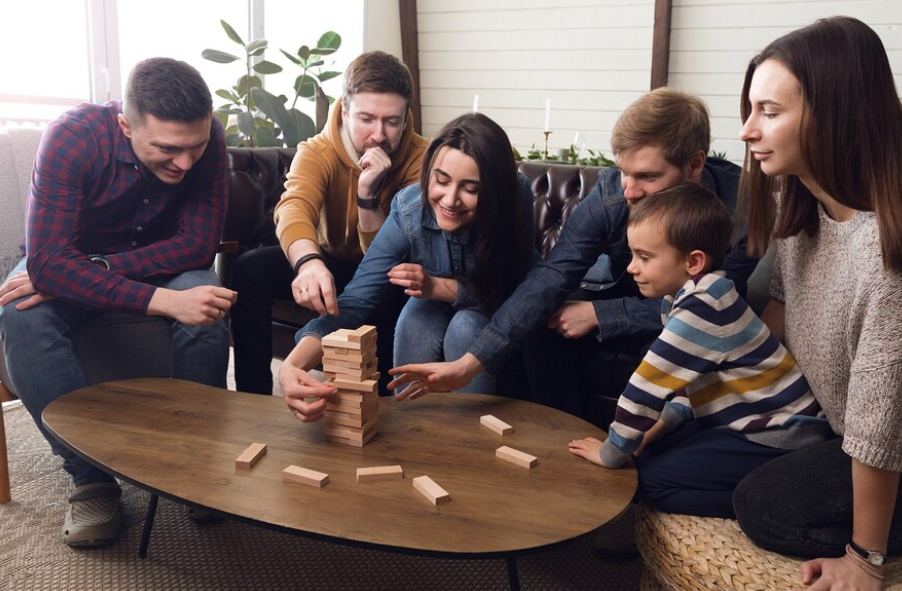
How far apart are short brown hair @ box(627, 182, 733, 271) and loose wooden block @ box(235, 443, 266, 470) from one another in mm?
849

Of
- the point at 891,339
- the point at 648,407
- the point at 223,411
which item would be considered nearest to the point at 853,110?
the point at 891,339

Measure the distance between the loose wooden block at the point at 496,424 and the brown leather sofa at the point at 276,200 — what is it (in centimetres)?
108

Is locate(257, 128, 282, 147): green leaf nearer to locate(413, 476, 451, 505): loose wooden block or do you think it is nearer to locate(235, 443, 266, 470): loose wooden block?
locate(235, 443, 266, 470): loose wooden block

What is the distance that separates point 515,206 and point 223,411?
0.85 meters

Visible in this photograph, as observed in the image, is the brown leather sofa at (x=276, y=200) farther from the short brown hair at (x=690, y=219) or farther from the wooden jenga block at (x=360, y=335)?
the wooden jenga block at (x=360, y=335)

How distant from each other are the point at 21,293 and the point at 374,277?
34.9 inches

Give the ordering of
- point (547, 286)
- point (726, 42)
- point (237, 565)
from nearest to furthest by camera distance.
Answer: point (237, 565) < point (547, 286) < point (726, 42)

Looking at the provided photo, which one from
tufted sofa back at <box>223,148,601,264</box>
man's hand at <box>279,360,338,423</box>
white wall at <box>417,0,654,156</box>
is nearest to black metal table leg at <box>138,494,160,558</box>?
man's hand at <box>279,360,338,423</box>

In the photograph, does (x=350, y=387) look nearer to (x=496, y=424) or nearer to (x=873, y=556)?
(x=496, y=424)

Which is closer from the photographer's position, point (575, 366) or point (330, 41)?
point (575, 366)

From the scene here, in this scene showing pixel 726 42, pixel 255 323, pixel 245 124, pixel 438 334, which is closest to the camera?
pixel 438 334

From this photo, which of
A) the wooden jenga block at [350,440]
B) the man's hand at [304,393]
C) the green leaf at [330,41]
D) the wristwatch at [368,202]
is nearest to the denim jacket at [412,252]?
the wristwatch at [368,202]

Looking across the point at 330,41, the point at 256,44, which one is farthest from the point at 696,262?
the point at 330,41

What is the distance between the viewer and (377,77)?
2156mm
